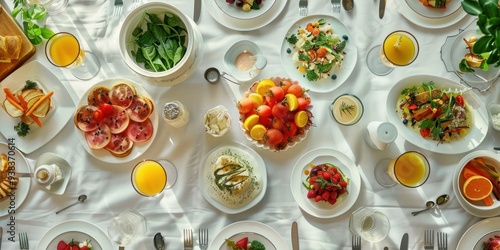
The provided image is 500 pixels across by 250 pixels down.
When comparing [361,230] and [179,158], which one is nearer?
[361,230]

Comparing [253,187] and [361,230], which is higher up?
[253,187]

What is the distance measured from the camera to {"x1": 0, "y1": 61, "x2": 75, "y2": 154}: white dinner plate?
6.22 feet

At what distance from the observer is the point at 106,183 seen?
1889 mm

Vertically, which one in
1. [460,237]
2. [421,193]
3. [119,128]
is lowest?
[460,237]

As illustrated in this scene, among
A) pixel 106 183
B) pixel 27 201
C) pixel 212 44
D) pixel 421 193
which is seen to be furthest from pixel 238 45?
pixel 27 201

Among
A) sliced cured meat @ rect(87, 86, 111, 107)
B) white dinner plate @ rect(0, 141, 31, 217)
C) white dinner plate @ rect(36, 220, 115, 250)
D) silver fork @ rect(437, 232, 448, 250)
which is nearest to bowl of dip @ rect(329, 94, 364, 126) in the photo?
silver fork @ rect(437, 232, 448, 250)

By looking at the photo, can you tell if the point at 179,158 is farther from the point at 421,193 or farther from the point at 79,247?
the point at 421,193

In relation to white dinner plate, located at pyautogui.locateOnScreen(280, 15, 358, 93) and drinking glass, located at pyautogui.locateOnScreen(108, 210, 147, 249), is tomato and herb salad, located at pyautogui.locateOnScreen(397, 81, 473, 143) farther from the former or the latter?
drinking glass, located at pyautogui.locateOnScreen(108, 210, 147, 249)

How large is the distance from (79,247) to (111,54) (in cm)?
77

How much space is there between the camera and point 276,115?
171 cm

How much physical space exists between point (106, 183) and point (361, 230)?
99cm

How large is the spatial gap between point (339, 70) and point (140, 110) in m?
0.78

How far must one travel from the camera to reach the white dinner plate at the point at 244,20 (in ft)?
6.25

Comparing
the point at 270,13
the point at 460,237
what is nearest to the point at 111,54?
the point at 270,13
